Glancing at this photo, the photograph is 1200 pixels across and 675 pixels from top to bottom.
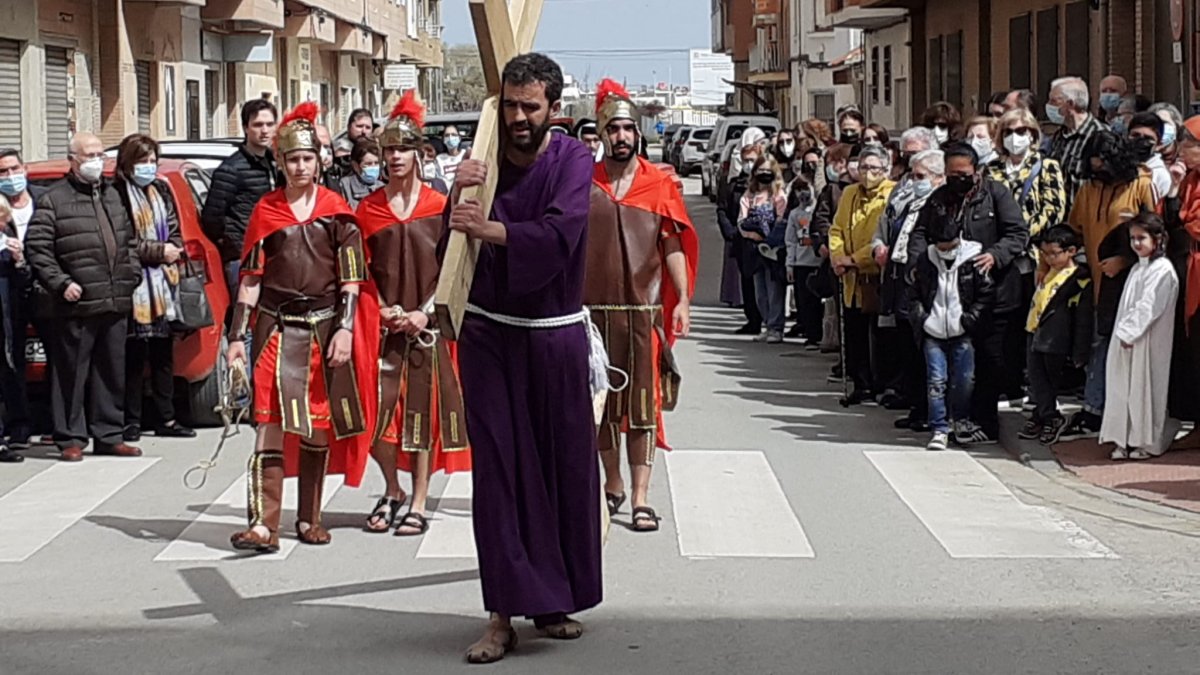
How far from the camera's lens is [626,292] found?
9500 mm

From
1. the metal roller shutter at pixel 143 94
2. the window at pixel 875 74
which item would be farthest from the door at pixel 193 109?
the window at pixel 875 74

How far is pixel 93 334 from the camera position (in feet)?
38.6

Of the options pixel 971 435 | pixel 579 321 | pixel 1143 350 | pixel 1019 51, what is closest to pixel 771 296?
pixel 971 435

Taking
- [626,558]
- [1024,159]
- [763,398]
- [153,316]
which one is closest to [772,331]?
[763,398]

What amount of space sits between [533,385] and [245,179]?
5.50 m

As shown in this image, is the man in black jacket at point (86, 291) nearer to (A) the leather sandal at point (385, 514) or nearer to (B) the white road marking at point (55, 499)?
(B) the white road marking at point (55, 499)

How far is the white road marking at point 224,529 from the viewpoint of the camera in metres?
9.02

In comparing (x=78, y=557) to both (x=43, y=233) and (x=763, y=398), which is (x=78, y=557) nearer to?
(x=43, y=233)

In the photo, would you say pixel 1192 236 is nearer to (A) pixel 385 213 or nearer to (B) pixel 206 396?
(A) pixel 385 213

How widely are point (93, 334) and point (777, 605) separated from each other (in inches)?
215

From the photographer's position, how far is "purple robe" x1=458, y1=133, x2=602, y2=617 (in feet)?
22.9

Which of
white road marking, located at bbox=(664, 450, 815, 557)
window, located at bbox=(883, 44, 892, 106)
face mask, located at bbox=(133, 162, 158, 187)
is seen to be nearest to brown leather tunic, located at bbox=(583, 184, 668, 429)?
white road marking, located at bbox=(664, 450, 815, 557)

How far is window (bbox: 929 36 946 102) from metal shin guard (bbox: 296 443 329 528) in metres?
25.5

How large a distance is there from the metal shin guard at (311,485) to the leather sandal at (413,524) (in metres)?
0.41
